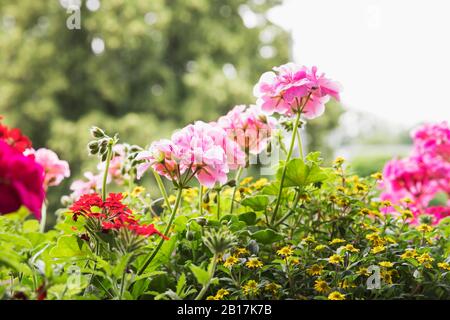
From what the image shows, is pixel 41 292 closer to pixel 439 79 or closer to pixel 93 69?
pixel 93 69

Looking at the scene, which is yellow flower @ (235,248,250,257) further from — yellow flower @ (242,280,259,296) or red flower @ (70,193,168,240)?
red flower @ (70,193,168,240)

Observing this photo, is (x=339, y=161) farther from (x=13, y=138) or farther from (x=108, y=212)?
(x=13, y=138)

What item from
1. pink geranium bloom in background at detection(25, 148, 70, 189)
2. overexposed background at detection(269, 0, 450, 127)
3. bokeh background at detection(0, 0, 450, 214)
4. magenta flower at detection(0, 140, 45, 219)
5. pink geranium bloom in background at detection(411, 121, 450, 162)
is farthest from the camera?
overexposed background at detection(269, 0, 450, 127)

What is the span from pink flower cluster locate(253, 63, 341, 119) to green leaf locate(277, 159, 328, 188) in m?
0.12

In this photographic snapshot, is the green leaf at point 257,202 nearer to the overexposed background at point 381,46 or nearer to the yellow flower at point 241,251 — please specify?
the yellow flower at point 241,251

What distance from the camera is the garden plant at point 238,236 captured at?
0.84 metres

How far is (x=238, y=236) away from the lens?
1064 millimetres

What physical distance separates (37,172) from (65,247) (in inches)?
13.6

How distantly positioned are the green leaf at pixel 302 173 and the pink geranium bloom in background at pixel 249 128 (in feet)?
0.45

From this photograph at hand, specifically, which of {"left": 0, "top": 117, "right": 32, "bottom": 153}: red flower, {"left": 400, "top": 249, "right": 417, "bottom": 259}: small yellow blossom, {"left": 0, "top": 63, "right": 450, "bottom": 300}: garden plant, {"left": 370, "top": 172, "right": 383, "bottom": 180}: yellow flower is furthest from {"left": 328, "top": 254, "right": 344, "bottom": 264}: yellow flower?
{"left": 0, "top": 117, "right": 32, "bottom": 153}: red flower

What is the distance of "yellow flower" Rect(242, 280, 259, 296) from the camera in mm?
931

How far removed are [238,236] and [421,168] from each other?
108cm
